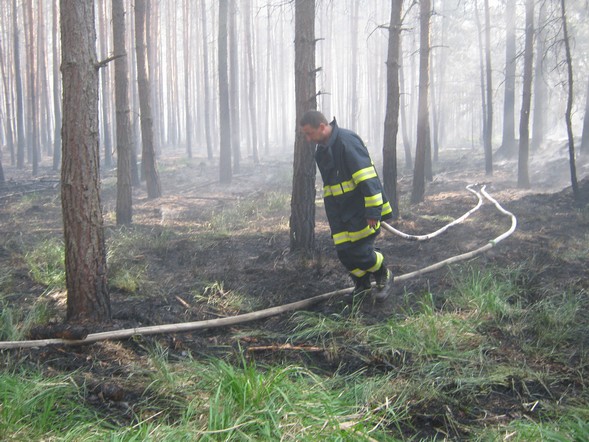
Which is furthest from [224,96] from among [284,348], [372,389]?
[372,389]

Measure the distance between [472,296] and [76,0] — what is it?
15.7ft

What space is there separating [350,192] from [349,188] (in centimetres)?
4

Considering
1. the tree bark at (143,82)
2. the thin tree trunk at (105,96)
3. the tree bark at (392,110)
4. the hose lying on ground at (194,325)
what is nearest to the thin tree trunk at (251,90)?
the thin tree trunk at (105,96)

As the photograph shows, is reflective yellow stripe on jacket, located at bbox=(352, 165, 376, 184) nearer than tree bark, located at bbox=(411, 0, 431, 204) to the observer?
Yes

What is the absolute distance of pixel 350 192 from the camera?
5.32m

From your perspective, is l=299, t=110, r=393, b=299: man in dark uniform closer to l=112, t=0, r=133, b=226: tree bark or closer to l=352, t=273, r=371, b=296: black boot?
l=352, t=273, r=371, b=296: black boot

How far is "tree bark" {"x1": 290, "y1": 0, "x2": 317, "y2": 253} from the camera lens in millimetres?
7617

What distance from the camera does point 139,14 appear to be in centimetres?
1416

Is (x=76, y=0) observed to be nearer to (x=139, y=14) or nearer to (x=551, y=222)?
(x=551, y=222)

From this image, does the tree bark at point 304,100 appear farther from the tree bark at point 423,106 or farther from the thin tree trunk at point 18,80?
the thin tree trunk at point 18,80

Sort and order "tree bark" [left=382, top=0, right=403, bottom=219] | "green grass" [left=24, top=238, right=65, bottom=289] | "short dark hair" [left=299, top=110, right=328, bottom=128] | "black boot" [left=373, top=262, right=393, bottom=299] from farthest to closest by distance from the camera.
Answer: "tree bark" [left=382, top=0, right=403, bottom=219]
"green grass" [left=24, top=238, right=65, bottom=289]
"black boot" [left=373, top=262, right=393, bottom=299]
"short dark hair" [left=299, top=110, right=328, bottom=128]

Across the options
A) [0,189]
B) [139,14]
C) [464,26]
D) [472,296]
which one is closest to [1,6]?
[0,189]

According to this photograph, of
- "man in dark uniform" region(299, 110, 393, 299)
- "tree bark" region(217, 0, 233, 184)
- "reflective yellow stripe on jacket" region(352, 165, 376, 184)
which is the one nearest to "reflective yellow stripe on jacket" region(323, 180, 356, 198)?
"man in dark uniform" region(299, 110, 393, 299)

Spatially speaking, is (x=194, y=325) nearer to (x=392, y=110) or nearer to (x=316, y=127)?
(x=316, y=127)
